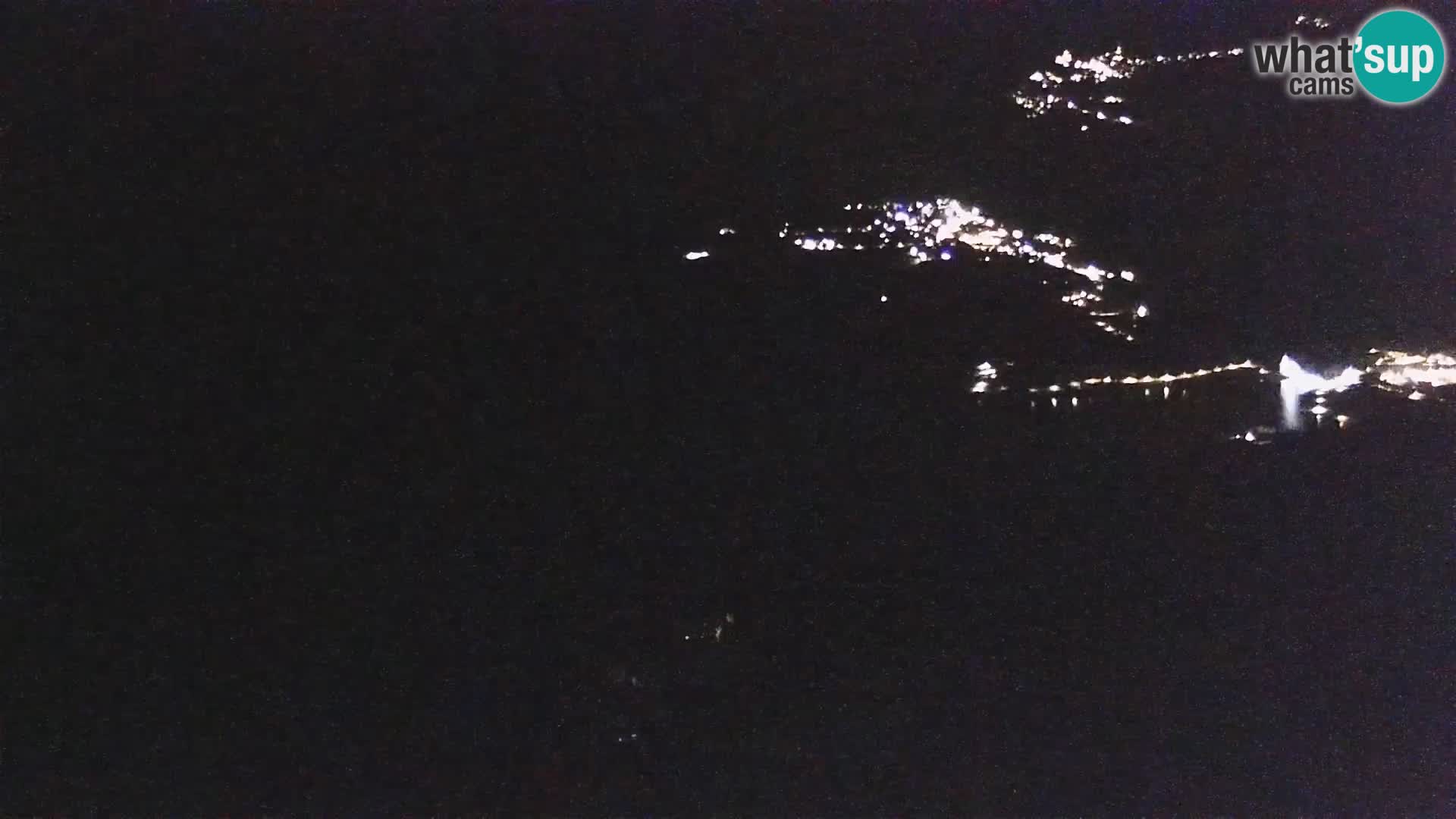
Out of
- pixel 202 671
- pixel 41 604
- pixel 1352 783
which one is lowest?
pixel 1352 783

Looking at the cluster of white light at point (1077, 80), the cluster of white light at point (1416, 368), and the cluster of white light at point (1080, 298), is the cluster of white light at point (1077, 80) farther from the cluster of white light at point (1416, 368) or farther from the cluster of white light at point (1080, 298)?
the cluster of white light at point (1416, 368)

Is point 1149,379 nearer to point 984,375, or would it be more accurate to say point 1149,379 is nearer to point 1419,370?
point 984,375

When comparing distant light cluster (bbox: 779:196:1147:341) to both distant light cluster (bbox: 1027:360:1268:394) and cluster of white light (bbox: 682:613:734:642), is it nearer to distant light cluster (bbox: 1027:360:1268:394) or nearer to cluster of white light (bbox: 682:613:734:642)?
distant light cluster (bbox: 1027:360:1268:394)

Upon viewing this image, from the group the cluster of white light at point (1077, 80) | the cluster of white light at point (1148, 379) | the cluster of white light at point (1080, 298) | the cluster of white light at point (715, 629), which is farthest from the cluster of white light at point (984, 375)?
the cluster of white light at point (715, 629)

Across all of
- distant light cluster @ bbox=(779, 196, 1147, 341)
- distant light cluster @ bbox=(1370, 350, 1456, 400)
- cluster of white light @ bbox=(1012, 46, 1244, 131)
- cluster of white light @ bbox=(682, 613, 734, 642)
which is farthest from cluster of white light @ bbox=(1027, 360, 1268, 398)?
cluster of white light @ bbox=(682, 613, 734, 642)

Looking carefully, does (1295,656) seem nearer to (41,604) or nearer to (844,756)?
(844,756)

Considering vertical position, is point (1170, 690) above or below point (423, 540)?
below

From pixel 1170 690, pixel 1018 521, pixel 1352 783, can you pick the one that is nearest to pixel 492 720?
pixel 1018 521
